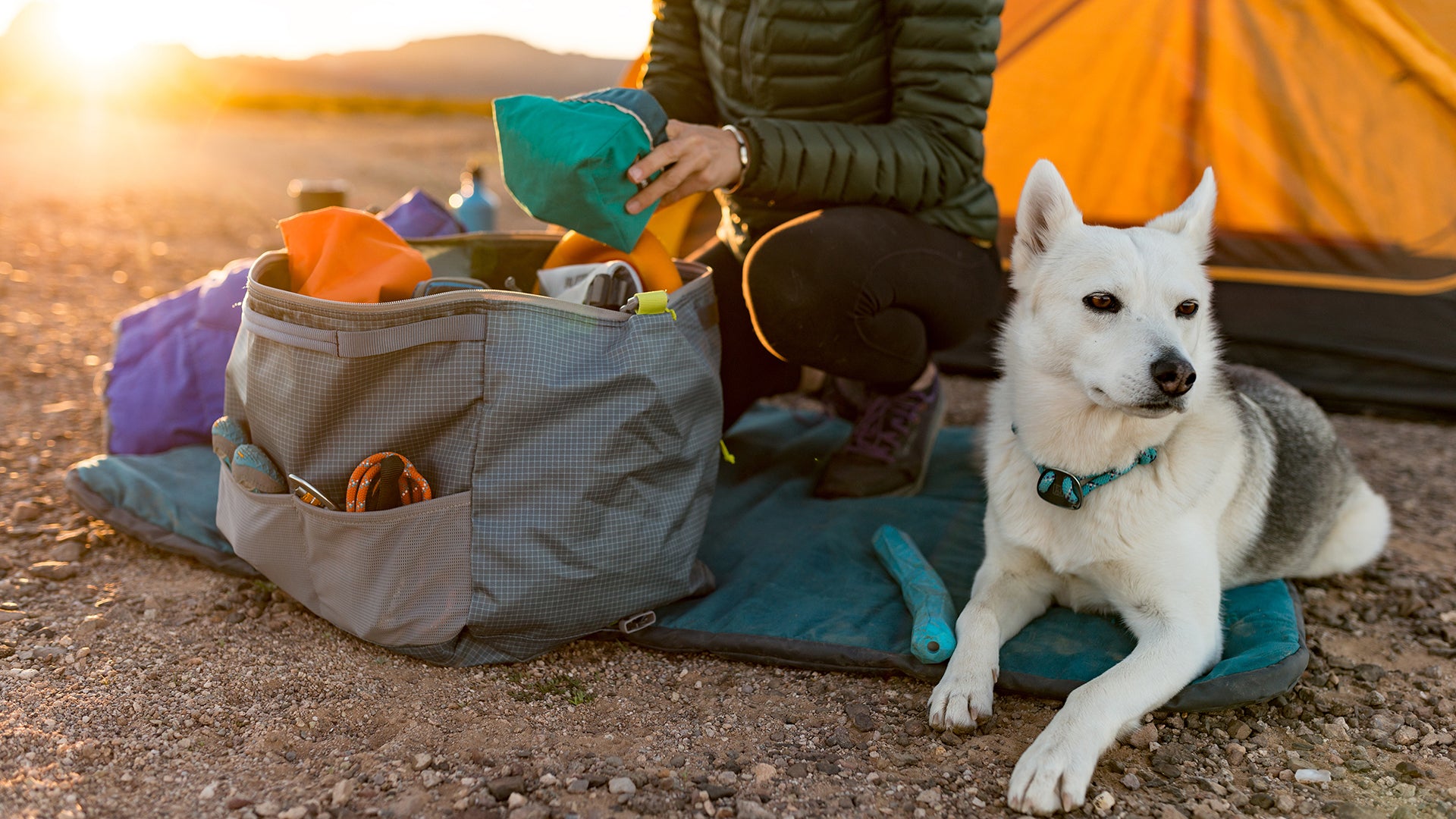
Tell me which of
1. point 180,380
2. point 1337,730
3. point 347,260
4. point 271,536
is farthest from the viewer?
point 180,380

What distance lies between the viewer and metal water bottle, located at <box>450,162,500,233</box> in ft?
13.4

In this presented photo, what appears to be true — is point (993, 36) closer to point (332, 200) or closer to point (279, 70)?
point (332, 200)

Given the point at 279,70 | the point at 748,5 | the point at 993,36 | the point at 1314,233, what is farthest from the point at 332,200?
the point at 279,70

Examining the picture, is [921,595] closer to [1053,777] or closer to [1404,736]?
[1053,777]

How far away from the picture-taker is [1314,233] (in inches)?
156

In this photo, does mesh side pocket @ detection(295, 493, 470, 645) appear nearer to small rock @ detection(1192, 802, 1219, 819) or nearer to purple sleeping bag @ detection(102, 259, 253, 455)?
purple sleeping bag @ detection(102, 259, 253, 455)

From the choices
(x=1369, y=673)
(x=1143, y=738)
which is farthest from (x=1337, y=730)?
(x=1143, y=738)

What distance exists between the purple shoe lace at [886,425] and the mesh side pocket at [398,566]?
56.9 inches

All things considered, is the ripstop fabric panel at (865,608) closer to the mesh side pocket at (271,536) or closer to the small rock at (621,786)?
the small rock at (621,786)

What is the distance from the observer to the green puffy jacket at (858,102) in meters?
2.50

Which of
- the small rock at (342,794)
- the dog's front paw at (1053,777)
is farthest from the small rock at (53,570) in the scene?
the dog's front paw at (1053,777)

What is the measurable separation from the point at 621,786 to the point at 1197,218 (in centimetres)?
171

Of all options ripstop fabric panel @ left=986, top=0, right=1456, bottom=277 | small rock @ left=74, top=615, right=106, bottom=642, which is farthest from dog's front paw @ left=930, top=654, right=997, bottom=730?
ripstop fabric panel @ left=986, top=0, right=1456, bottom=277

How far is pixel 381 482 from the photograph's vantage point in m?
1.89
